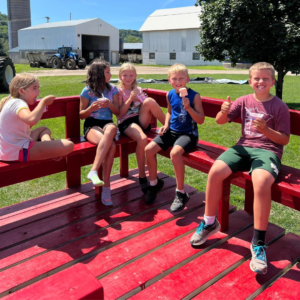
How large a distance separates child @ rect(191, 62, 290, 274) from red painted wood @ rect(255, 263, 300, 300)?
247 millimetres

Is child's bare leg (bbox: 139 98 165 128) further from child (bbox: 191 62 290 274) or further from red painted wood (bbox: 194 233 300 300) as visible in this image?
red painted wood (bbox: 194 233 300 300)

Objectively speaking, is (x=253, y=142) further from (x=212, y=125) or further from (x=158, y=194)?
(x=212, y=125)

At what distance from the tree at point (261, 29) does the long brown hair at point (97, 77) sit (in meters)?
8.02

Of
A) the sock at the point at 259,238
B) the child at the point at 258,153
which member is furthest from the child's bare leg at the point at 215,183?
the sock at the point at 259,238

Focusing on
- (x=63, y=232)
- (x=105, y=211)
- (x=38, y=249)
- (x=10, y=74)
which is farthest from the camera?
(x=10, y=74)

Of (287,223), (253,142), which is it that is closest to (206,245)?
(253,142)

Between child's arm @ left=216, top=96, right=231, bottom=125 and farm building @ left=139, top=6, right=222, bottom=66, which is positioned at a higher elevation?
farm building @ left=139, top=6, right=222, bottom=66

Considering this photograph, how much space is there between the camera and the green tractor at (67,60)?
1248 inches

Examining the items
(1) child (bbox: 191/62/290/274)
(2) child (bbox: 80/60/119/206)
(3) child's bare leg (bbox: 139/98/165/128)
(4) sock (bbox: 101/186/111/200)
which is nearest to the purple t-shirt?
(1) child (bbox: 191/62/290/274)

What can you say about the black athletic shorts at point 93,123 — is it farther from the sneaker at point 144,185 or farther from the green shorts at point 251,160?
the green shorts at point 251,160

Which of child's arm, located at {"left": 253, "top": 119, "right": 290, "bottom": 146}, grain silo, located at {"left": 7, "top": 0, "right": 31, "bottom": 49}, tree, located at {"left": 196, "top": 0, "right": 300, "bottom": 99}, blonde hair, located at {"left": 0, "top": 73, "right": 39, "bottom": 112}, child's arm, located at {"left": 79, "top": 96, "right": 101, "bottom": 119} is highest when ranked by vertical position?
grain silo, located at {"left": 7, "top": 0, "right": 31, "bottom": 49}

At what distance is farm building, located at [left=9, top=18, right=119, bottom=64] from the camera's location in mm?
43281

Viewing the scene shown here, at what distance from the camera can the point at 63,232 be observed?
10.0 ft

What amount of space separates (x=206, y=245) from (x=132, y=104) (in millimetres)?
1833
